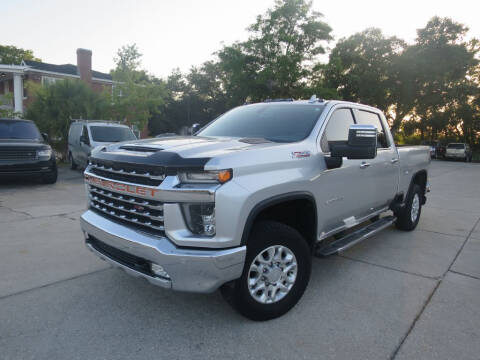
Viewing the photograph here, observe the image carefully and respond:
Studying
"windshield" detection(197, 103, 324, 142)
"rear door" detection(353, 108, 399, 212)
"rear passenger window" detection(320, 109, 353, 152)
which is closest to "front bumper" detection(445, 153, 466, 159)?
"rear door" detection(353, 108, 399, 212)

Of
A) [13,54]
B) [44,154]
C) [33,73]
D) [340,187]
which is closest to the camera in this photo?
[340,187]

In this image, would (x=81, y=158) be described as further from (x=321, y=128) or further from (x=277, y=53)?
(x=277, y=53)

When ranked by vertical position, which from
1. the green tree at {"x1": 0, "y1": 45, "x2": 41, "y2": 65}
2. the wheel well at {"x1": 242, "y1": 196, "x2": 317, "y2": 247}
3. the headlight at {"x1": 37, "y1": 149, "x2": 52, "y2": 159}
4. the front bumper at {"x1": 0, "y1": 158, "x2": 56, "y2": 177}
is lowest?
the front bumper at {"x1": 0, "y1": 158, "x2": 56, "y2": 177}

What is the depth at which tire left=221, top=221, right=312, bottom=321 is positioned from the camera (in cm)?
264

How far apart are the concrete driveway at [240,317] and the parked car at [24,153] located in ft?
15.9

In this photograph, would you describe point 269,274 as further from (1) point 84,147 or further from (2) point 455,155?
(2) point 455,155

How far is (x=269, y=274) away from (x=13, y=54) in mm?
61228

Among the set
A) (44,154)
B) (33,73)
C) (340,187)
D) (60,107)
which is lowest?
(44,154)

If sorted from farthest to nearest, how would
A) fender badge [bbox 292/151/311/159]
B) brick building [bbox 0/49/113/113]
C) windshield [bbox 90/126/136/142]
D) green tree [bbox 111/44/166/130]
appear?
brick building [bbox 0/49/113/113] < green tree [bbox 111/44/166/130] < windshield [bbox 90/126/136/142] < fender badge [bbox 292/151/311/159]

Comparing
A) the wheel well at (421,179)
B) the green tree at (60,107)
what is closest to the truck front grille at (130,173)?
the wheel well at (421,179)

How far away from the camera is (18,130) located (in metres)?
9.80

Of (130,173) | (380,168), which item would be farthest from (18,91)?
(380,168)

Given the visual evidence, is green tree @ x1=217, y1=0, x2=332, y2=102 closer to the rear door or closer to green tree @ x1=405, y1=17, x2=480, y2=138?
green tree @ x1=405, y1=17, x2=480, y2=138

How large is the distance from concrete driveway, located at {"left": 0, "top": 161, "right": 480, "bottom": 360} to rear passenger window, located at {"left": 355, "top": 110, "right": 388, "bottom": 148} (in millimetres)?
1404
